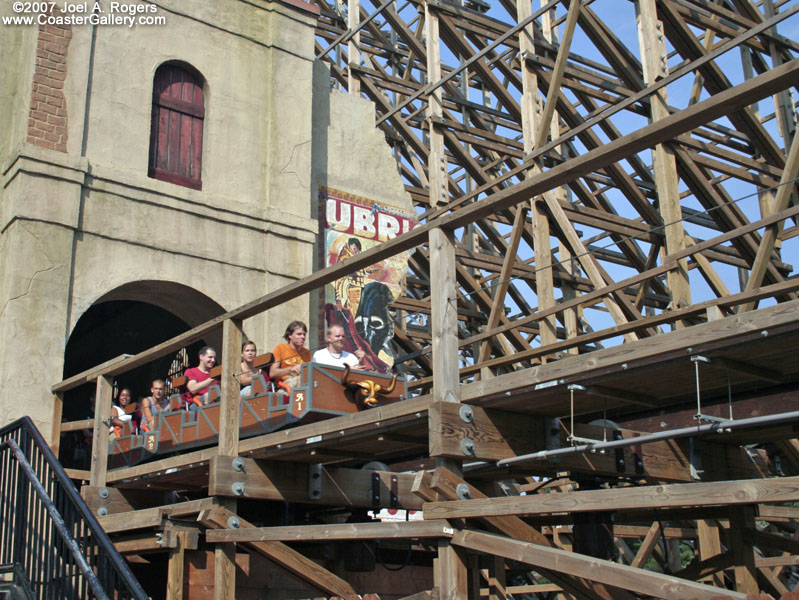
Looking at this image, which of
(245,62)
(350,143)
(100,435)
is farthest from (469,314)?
(100,435)

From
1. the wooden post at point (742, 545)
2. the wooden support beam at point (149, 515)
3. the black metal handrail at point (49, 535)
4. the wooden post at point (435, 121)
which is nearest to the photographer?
the black metal handrail at point (49, 535)

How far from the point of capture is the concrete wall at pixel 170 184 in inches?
457

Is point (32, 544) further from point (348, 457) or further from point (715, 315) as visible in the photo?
point (715, 315)

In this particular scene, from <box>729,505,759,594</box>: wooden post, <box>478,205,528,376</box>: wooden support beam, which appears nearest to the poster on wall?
<box>478,205,528,376</box>: wooden support beam

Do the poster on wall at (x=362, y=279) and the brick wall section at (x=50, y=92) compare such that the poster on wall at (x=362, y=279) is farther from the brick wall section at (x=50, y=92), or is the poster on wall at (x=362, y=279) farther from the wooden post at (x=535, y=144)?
the brick wall section at (x=50, y=92)

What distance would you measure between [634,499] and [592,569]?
1.32 feet

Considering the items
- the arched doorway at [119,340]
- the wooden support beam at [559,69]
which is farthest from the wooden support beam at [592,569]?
the arched doorway at [119,340]

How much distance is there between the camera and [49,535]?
23.8 ft

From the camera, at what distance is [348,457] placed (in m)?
8.20

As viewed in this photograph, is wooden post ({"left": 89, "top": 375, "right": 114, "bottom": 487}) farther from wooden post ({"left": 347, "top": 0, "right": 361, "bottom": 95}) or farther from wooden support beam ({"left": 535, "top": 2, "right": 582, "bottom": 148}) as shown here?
wooden post ({"left": 347, "top": 0, "right": 361, "bottom": 95})

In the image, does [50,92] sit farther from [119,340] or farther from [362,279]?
[119,340]

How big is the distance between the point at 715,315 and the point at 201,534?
4.59m

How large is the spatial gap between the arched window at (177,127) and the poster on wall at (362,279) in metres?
1.96

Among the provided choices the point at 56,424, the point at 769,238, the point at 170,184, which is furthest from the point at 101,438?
the point at 769,238
